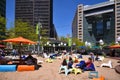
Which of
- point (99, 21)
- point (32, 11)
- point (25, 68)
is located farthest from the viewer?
point (99, 21)

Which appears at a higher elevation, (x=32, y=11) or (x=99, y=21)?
(x=32, y=11)

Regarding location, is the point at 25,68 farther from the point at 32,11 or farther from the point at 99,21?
the point at 99,21

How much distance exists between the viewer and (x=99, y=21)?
155625mm

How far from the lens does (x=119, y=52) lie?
42.8m

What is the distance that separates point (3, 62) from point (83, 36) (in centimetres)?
14958

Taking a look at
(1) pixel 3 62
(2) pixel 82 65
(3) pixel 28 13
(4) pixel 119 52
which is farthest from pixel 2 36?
(3) pixel 28 13

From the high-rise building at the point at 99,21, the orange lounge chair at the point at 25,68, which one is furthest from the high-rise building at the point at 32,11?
the orange lounge chair at the point at 25,68

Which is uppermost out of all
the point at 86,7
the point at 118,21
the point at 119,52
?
the point at 86,7

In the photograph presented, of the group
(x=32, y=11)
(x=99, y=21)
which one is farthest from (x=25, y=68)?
(x=99, y=21)

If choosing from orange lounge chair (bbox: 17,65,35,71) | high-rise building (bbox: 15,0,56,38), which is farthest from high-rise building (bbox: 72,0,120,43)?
orange lounge chair (bbox: 17,65,35,71)

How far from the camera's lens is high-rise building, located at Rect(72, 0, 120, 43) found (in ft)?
466

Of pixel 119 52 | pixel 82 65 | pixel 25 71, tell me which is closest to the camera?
pixel 25 71

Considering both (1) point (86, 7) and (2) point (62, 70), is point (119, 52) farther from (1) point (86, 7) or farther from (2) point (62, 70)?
(1) point (86, 7)

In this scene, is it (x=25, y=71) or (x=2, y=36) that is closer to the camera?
(x=25, y=71)
